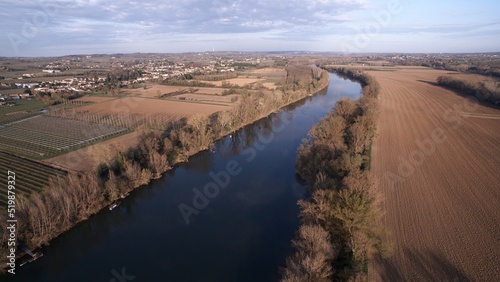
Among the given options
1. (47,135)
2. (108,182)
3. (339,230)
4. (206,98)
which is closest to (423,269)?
(339,230)

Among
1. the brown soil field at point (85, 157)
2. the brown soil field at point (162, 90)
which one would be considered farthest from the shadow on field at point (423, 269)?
the brown soil field at point (162, 90)

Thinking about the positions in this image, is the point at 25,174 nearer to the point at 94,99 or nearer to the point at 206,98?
the point at 206,98

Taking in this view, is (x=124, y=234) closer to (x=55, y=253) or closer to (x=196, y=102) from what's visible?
(x=55, y=253)

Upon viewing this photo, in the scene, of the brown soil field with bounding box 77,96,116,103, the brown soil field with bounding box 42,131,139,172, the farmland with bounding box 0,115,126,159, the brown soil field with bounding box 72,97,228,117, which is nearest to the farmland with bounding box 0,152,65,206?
the brown soil field with bounding box 42,131,139,172

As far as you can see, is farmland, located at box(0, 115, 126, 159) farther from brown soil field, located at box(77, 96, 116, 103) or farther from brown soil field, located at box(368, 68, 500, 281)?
brown soil field, located at box(368, 68, 500, 281)

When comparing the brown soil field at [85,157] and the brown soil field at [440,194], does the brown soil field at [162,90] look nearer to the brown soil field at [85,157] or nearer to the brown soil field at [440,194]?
the brown soil field at [85,157]

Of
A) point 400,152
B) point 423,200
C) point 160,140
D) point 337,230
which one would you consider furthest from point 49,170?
Result: point 400,152
